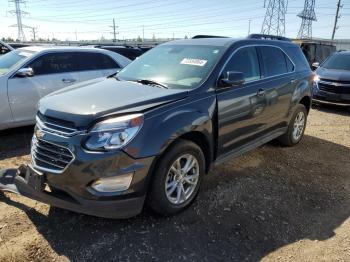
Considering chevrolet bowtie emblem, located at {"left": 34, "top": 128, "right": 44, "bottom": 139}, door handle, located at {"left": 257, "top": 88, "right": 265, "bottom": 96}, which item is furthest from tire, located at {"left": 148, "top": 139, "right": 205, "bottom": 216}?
door handle, located at {"left": 257, "top": 88, "right": 265, "bottom": 96}

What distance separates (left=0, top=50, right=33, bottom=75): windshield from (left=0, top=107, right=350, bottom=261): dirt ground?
2169 mm

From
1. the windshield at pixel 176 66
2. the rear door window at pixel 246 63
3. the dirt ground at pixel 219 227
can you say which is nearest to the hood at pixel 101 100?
the windshield at pixel 176 66

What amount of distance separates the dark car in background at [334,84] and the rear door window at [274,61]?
4823 millimetres

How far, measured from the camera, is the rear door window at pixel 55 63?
6785 mm

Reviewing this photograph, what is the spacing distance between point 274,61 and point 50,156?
11.9 feet

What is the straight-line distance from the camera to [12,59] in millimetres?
6941

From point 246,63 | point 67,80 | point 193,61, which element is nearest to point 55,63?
point 67,80

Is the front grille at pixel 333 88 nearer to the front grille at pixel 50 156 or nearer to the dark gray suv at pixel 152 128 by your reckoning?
the dark gray suv at pixel 152 128

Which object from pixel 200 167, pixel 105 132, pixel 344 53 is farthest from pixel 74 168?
pixel 344 53

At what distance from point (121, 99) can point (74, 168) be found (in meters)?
0.85

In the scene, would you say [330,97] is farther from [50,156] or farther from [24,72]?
[50,156]

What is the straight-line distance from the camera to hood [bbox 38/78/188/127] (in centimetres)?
341

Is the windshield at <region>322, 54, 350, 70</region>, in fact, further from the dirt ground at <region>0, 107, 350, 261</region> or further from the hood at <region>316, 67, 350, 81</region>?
the dirt ground at <region>0, 107, 350, 261</region>

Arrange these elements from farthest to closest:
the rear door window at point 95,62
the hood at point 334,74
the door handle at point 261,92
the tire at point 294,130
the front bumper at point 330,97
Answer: the hood at point 334,74, the front bumper at point 330,97, the rear door window at point 95,62, the tire at point 294,130, the door handle at point 261,92
